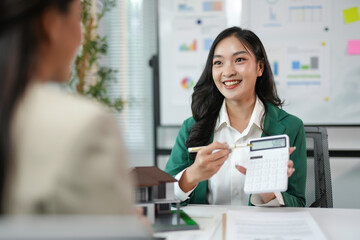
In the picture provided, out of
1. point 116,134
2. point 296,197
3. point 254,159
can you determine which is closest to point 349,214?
point 296,197

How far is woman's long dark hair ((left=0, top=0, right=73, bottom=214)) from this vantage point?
41 centimetres

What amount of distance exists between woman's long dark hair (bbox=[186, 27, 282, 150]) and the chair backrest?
0.76 ft

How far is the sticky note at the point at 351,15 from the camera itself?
2299mm

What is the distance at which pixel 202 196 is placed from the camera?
1.59 meters

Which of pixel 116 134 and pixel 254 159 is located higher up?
pixel 116 134

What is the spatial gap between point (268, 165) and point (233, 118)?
1.80 ft

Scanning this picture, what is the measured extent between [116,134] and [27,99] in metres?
0.11

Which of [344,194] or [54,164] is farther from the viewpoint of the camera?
[344,194]

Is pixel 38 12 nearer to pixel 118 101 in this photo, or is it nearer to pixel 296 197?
pixel 296 197

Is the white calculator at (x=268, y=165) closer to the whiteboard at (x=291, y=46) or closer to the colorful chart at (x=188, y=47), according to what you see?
the whiteboard at (x=291, y=46)

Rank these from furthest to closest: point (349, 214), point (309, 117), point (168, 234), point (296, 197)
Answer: point (309, 117) < point (296, 197) < point (349, 214) < point (168, 234)

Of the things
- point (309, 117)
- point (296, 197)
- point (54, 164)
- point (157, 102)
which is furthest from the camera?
point (157, 102)

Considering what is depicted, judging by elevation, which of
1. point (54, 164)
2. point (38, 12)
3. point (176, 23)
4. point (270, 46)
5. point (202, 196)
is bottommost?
point (202, 196)

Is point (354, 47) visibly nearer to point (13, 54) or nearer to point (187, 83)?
point (187, 83)
